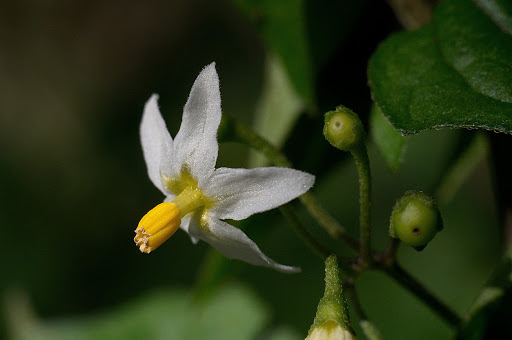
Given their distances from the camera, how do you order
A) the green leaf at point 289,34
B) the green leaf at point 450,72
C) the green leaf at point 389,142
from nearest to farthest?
the green leaf at point 450,72
the green leaf at point 389,142
the green leaf at point 289,34

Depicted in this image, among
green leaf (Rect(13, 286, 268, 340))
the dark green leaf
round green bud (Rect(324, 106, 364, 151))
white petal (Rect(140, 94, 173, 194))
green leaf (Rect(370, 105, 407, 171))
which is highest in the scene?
white petal (Rect(140, 94, 173, 194))

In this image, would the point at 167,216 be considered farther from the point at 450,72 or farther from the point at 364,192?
the point at 450,72

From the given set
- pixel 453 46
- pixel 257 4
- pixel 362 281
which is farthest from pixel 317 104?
pixel 362 281

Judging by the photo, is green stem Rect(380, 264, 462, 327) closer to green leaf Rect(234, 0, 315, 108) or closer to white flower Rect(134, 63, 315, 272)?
white flower Rect(134, 63, 315, 272)

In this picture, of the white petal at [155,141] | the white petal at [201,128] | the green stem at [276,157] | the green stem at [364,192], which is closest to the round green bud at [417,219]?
the green stem at [364,192]

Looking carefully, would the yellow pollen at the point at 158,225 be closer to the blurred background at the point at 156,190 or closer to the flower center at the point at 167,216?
the flower center at the point at 167,216

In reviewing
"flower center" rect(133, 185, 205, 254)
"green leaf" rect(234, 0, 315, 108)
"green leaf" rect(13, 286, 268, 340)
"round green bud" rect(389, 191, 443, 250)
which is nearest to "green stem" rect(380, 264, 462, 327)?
"round green bud" rect(389, 191, 443, 250)

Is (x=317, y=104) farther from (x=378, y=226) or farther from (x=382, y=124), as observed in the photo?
(x=378, y=226)
